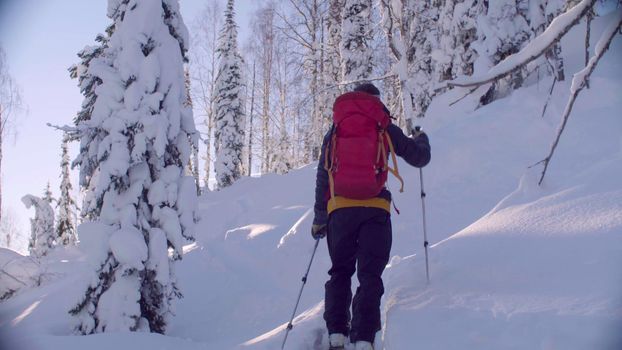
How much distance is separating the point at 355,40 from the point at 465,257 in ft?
50.8

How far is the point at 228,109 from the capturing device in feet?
91.8

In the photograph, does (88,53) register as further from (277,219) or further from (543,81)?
(543,81)

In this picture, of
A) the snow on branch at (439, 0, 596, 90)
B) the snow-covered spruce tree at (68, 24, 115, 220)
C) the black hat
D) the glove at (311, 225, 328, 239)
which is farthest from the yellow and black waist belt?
the snow-covered spruce tree at (68, 24, 115, 220)

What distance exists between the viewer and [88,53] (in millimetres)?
8594

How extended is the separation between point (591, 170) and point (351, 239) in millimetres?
2972

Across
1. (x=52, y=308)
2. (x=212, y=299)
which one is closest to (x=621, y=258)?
(x=212, y=299)

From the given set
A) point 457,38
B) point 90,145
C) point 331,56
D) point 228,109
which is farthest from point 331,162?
point 228,109

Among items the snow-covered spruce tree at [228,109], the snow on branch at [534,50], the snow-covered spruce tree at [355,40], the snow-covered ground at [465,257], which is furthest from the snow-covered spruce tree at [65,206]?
the snow on branch at [534,50]

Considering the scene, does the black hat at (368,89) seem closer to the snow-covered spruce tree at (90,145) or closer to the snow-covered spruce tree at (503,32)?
the snow-covered spruce tree at (90,145)

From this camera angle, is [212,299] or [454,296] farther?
[212,299]

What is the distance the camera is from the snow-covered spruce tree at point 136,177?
6.89 meters

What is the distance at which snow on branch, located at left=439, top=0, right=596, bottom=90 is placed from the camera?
7.37ft

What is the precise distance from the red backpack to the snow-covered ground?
105 centimetres

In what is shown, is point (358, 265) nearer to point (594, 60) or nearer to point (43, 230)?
point (594, 60)
